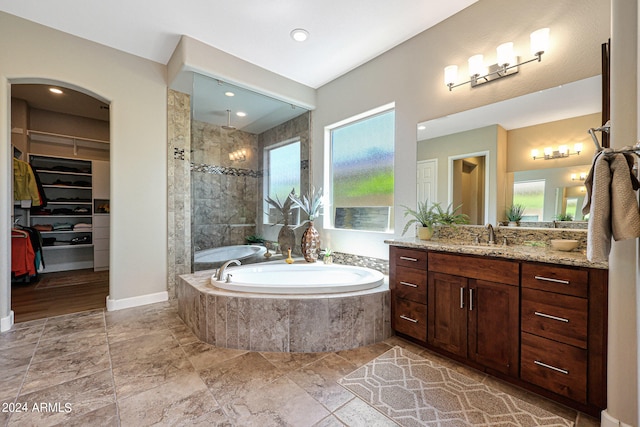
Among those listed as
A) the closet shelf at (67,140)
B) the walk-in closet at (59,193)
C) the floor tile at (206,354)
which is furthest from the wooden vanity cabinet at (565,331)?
the closet shelf at (67,140)

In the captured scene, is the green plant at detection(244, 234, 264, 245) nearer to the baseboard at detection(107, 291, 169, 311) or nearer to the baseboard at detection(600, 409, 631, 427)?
the baseboard at detection(107, 291, 169, 311)

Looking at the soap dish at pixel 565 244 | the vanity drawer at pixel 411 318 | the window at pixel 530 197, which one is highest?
the window at pixel 530 197

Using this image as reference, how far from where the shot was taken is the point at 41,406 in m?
1.53

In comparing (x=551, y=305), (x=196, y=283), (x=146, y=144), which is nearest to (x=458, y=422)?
(x=551, y=305)

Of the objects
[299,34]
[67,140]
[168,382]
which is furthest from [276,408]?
[67,140]

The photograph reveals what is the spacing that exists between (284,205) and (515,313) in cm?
297

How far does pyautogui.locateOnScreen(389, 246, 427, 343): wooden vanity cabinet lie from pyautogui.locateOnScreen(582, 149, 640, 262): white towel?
1.08m

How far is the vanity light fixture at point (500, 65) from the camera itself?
194cm

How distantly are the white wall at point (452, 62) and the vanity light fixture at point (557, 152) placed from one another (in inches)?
18.4

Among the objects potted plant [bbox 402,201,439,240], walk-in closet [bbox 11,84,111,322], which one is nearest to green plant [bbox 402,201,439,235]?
potted plant [bbox 402,201,439,240]

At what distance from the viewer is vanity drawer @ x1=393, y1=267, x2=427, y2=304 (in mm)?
2167

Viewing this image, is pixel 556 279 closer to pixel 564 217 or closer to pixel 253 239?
pixel 564 217

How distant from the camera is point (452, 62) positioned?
2.51 metres

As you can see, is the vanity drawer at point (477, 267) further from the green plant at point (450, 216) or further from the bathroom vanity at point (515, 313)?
the green plant at point (450, 216)
